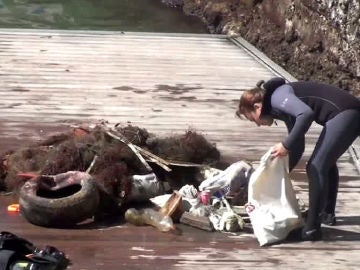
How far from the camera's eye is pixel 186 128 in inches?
298

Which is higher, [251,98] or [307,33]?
[251,98]

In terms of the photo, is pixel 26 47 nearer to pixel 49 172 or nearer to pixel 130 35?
pixel 130 35

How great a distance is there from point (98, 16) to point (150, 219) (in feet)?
55.8

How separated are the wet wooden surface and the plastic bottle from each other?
50 millimetres

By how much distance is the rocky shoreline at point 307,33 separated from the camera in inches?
472

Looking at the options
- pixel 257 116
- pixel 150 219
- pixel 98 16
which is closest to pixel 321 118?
pixel 257 116

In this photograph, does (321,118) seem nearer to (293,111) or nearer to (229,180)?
(293,111)

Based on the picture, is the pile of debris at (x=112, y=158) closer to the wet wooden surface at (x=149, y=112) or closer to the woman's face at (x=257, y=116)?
the wet wooden surface at (x=149, y=112)

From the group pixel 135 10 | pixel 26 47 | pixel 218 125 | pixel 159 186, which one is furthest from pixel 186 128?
pixel 135 10

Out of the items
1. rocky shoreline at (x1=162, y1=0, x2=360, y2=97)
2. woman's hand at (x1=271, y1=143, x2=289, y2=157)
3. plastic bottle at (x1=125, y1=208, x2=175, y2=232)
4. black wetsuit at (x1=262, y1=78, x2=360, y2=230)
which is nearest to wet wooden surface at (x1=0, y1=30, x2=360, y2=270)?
plastic bottle at (x1=125, y1=208, x2=175, y2=232)

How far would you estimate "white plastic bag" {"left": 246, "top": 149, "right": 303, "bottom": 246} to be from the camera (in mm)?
5109

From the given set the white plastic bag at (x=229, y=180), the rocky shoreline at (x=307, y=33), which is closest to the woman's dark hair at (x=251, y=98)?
the white plastic bag at (x=229, y=180)

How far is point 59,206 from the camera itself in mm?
5230

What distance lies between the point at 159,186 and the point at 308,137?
6.96 ft
